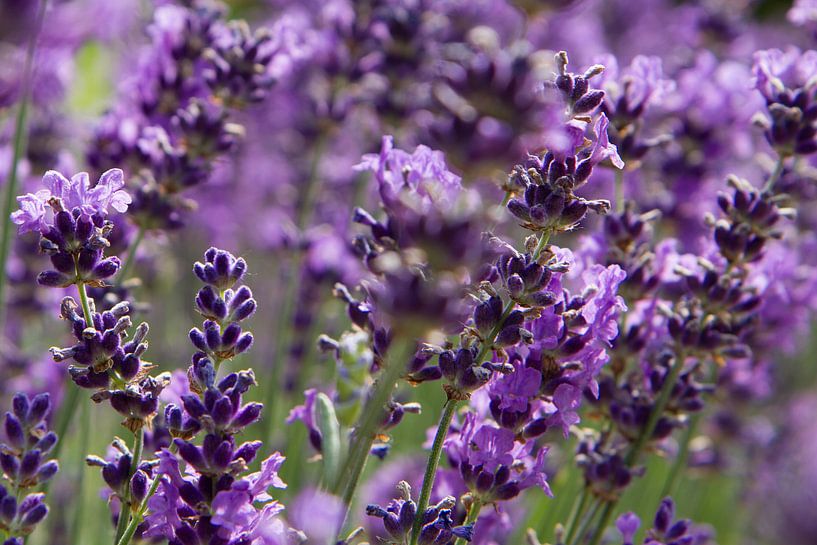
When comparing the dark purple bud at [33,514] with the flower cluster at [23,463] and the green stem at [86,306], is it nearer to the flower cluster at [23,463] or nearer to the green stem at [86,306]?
the flower cluster at [23,463]

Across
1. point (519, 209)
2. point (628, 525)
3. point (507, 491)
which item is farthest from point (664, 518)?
point (519, 209)

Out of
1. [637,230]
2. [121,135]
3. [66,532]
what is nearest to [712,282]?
[637,230]

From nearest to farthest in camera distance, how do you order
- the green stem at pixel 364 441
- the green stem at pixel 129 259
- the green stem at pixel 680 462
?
the green stem at pixel 364 441, the green stem at pixel 129 259, the green stem at pixel 680 462

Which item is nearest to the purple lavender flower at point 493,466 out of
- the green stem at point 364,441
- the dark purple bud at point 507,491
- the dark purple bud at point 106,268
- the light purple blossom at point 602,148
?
the dark purple bud at point 507,491

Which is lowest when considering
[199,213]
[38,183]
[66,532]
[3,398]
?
[66,532]

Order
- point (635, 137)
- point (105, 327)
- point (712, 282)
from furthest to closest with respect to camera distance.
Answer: point (635, 137)
point (712, 282)
point (105, 327)

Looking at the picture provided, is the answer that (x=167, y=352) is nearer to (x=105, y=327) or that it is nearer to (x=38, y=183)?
(x=38, y=183)

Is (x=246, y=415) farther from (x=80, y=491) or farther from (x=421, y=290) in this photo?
(x=80, y=491)

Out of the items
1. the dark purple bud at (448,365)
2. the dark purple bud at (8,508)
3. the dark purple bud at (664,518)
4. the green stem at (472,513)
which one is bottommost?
the dark purple bud at (8,508)
